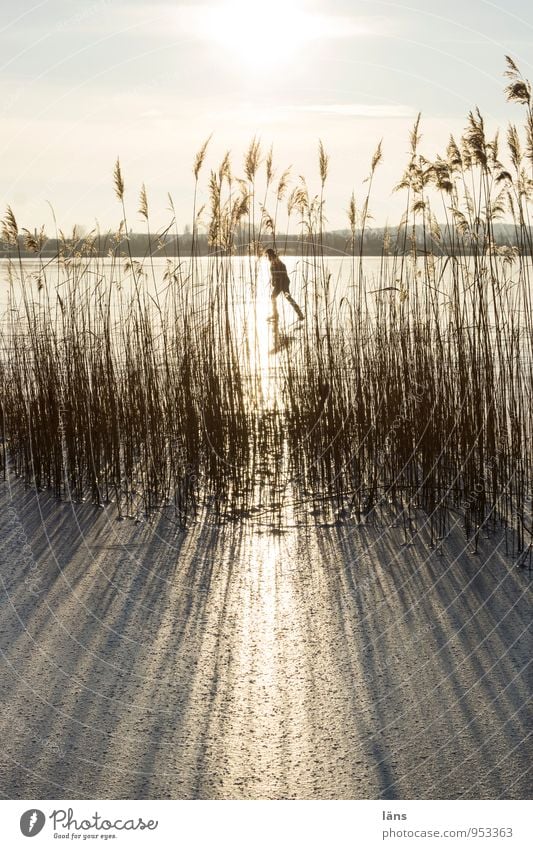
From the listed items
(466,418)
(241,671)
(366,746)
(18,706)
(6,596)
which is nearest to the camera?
(366,746)

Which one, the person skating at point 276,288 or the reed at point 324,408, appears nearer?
the reed at point 324,408

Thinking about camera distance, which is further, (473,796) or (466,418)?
(466,418)

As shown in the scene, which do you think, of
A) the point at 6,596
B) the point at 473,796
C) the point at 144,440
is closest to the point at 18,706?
the point at 6,596

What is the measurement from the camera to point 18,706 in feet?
6.75

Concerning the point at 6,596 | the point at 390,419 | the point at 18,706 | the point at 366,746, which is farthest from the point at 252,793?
the point at 390,419

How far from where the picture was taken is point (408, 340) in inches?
137

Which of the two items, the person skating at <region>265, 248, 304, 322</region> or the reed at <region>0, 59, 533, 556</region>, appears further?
the person skating at <region>265, 248, 304, 322</region>

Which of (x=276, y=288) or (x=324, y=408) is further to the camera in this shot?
(x=276, y=288)

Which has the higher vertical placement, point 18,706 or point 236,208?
point 236,208

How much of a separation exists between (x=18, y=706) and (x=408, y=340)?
1973mm

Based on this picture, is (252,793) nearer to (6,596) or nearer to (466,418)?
(6,596)

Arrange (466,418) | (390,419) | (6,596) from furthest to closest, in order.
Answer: (390,419), (466,418), (6,596)

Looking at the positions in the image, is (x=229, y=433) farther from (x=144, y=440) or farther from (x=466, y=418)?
(x=466, y=418)

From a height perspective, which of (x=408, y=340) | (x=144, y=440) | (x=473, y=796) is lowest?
(x=473, y=796)
